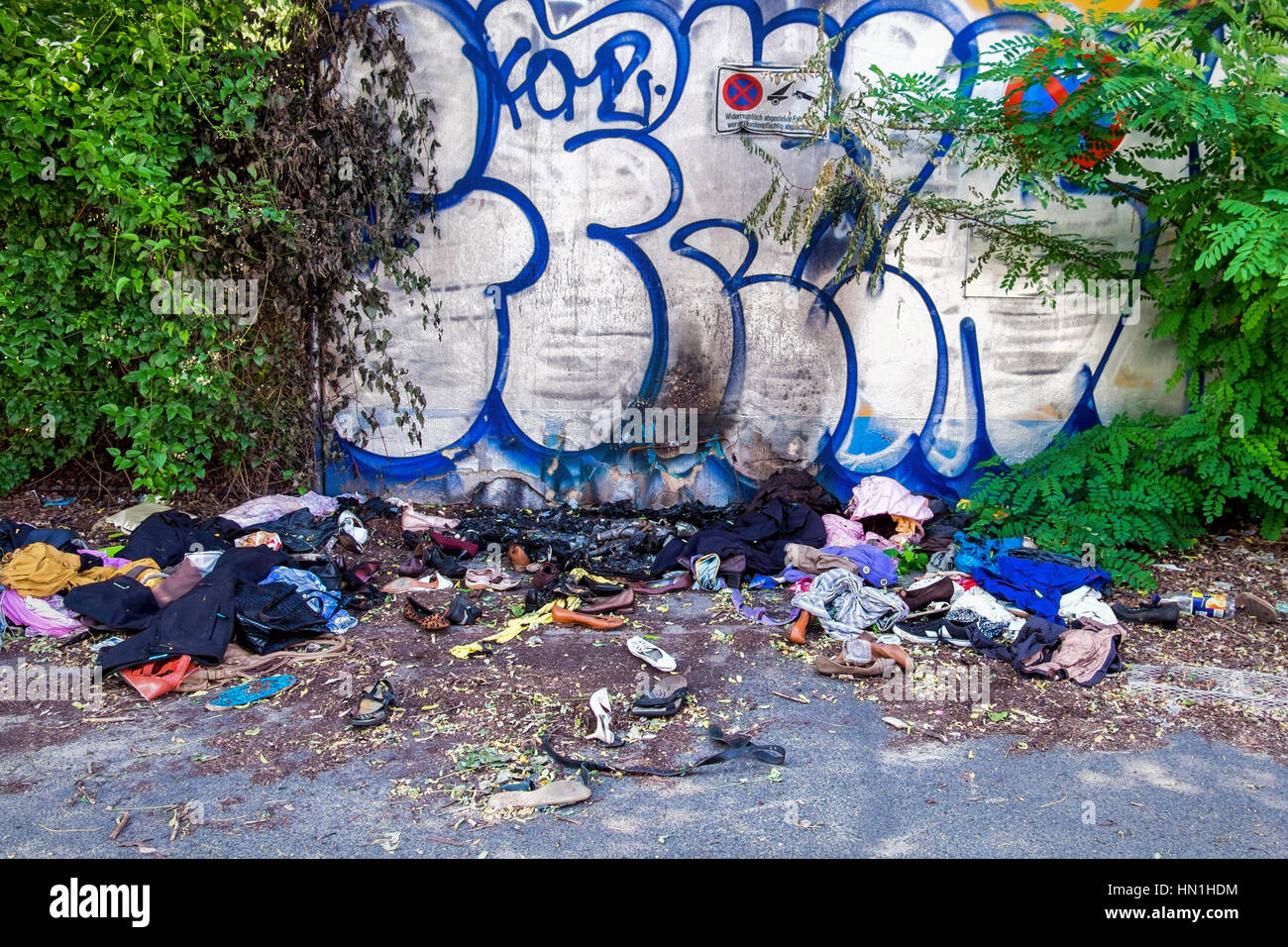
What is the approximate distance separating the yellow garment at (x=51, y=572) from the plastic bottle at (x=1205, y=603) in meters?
5.39

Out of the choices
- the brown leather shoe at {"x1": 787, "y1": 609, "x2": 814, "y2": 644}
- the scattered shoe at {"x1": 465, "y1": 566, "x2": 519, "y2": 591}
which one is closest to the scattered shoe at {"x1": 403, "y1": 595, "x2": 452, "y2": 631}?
the scattered shoe at {"x1": 465, "y1": 566, "x2": 519, "y2": 591}

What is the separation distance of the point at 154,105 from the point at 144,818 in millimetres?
4307

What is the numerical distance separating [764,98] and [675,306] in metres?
1.49

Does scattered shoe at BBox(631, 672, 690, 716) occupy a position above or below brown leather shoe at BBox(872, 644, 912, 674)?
below

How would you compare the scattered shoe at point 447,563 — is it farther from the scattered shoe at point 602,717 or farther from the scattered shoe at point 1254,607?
the scattered shoe at point 1254,607

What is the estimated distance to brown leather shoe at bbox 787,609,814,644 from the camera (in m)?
4.36

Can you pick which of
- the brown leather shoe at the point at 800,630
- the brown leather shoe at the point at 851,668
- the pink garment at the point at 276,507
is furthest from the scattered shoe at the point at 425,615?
the brown leather shoe at the point at 851,668

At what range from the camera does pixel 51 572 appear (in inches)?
184

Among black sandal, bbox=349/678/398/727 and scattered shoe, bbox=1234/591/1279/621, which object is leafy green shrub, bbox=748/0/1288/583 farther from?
black sandal, bbox=349/678/398/727

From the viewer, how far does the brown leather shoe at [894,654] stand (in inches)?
160

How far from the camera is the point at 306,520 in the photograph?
5.62m

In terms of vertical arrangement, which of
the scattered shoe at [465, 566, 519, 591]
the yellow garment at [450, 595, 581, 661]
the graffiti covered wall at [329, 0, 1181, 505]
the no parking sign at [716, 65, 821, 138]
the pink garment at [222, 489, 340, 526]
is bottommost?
the yellow garment at [450, 595, 581, 661]

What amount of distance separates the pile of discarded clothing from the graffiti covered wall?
118 centimetres

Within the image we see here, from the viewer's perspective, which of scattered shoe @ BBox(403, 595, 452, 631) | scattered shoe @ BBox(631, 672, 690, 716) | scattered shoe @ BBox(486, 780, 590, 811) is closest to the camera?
scattered shoe @ BBox(486, 780, 590, 811)
